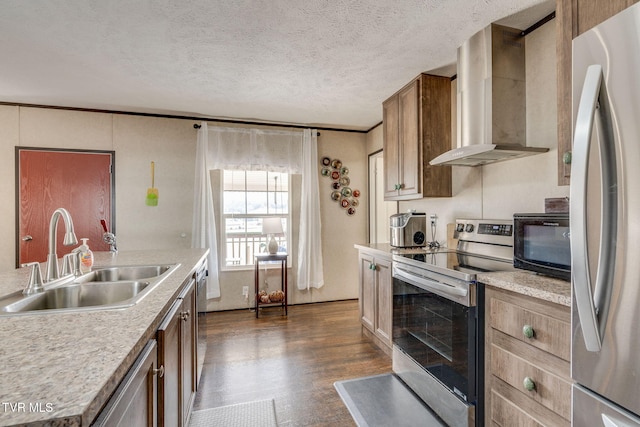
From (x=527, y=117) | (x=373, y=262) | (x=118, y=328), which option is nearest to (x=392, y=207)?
(x=373, y=262)

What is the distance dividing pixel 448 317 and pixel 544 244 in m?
0.63

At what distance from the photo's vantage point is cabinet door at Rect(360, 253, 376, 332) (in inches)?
112

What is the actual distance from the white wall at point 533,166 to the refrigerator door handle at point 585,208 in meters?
1.18

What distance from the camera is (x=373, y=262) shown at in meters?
2.82

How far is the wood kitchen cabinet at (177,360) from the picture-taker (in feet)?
3.66

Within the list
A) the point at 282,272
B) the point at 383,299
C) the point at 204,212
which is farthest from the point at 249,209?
the point at 383,299

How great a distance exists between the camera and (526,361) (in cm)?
127

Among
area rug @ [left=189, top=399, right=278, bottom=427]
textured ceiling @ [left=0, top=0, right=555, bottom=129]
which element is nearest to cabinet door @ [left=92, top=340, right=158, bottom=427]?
area rug @ [left=189, top=399, right=278, bottom=427]

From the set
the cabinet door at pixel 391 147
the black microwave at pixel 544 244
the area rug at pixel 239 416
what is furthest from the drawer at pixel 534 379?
the cabinet door at pixel 391 147

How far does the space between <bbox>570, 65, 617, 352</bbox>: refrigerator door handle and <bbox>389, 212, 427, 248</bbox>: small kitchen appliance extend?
6.43 ft

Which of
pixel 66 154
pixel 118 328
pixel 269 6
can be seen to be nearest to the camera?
pixel 118 328

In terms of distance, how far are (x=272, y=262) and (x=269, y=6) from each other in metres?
3.03

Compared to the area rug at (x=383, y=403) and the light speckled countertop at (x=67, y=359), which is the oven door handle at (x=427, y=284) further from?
the light speckled countertop at (x=67, y=359)

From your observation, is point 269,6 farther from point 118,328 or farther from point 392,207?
point 392,207
